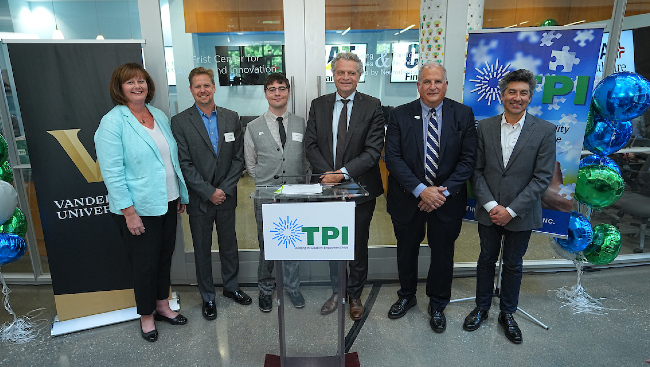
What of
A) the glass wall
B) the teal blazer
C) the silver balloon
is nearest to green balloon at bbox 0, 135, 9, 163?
the silver balloon

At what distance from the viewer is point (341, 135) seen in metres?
2.70

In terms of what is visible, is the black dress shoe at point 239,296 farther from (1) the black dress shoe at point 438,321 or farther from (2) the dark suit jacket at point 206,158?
(1) the black dress shoe at point 438,321

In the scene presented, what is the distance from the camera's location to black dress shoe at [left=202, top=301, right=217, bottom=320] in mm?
2891

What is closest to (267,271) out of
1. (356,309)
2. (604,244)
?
(356,309)

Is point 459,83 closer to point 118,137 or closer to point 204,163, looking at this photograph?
point 204,163

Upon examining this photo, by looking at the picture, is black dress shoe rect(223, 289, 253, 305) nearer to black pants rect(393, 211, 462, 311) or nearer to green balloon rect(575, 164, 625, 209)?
black pants rect(393, 211, 462, 311)

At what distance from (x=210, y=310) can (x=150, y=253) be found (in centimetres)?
70

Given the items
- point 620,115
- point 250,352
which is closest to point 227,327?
point 250,352

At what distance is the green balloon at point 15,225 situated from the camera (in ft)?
9.26

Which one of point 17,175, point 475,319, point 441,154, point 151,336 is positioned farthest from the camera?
point 17,175

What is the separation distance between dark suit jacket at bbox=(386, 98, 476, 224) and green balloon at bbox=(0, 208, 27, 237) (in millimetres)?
2904

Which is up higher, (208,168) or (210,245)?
(208,168)

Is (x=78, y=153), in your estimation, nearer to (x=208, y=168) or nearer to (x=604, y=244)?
(x=208, y=168)

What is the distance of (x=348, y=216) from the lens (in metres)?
1.87
